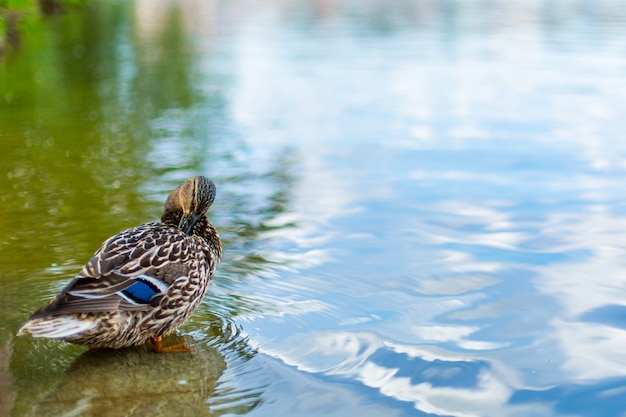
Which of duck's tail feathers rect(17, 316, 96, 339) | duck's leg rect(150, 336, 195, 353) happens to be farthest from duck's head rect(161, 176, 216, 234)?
duck's tail feathers rect(17, 316, 96, 339)

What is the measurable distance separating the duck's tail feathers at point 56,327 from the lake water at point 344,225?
1.15ft

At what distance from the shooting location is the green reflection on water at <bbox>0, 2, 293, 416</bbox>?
5137 mm

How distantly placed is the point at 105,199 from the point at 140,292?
356 cm

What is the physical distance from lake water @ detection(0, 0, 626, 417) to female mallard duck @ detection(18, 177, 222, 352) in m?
0.25

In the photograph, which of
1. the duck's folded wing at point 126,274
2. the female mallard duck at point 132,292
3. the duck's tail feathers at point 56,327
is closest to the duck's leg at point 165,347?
the female mallard duck at point 132,292

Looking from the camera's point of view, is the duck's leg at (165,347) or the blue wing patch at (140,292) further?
the duck's leg at (165,347)

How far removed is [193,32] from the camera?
26.5 m

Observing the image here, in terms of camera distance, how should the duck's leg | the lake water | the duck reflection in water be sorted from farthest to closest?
the duck's leg, the lake water, the duck reflection in water

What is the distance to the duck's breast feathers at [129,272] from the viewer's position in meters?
4.95

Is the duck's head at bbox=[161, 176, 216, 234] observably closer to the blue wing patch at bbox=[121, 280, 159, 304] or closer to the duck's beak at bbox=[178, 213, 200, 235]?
the duck's beak at bbox=[178, 213, 200, 235]

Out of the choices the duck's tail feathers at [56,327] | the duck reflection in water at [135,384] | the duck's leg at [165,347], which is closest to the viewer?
the duck's tail feathers at [56,327]

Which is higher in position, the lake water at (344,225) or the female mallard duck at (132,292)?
the female mallard duck at (132,292)

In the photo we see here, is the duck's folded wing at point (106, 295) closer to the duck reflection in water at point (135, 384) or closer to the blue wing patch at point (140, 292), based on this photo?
the blue wing patch at point (140, 292)

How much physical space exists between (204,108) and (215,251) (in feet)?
24.6
